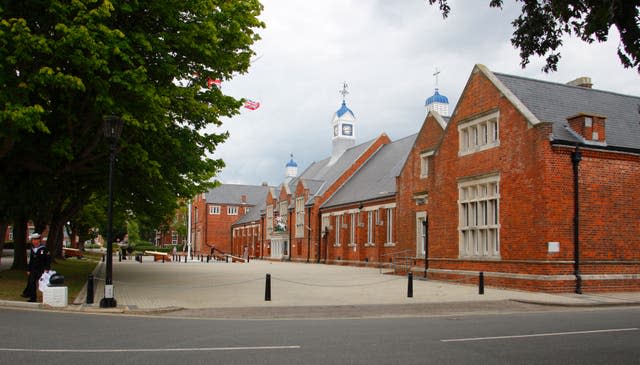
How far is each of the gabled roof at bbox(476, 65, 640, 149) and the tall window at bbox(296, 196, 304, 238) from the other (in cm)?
3428

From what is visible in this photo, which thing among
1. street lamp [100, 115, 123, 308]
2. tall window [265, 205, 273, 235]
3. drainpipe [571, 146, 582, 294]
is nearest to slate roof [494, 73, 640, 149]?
drainpipe [571, 146, 582, 294]

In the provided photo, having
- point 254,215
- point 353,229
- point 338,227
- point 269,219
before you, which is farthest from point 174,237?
point 353,229

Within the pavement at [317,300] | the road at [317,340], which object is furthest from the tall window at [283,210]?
the road at [317,340]

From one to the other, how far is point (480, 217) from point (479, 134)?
3.53 meters

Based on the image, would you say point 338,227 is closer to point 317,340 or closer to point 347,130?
point 347,130

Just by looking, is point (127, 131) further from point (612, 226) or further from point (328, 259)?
point (328, 259)

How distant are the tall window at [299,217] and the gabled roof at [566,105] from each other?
112ft

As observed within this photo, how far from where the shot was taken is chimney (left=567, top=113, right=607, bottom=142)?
2216 centimetres

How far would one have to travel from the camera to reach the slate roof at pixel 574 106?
915 inches

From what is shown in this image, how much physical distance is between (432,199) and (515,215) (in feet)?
20.3

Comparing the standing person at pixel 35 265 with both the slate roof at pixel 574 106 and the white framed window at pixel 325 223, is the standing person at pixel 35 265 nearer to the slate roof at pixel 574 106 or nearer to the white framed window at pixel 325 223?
the slate roof at pixel 574 106

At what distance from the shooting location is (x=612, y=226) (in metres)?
22.0

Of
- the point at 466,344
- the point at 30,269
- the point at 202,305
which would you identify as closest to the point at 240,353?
the point at 466,344

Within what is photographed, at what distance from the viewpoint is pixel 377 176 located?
158 ft
